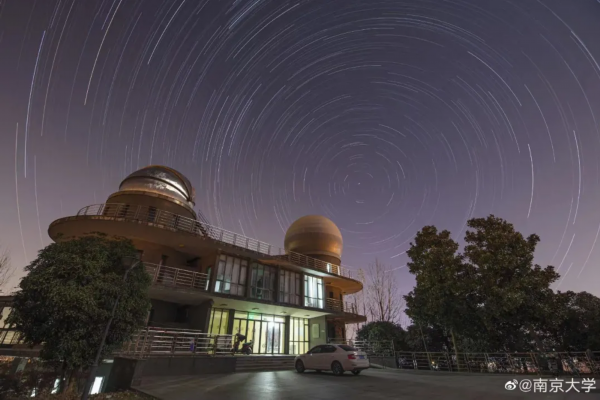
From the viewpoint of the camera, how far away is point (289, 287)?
87.4 ft

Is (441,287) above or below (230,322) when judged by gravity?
above

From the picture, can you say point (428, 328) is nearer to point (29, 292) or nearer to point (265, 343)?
point (265, 343)

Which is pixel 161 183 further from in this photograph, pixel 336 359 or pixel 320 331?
pixel 336 359

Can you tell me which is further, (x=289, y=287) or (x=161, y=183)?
(x=289, y=287)

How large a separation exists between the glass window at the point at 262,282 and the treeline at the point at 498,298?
38.4 feet

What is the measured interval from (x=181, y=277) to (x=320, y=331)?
578 inches

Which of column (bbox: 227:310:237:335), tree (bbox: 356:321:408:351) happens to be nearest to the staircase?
column (bbox: 227:310:237:335)

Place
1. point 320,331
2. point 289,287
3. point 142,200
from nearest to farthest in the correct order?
point 142,200, point 289,287, point 320,331

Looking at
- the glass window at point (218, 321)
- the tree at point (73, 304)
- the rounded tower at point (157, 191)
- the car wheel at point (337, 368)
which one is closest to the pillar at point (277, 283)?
the glass window at point (218, 321)

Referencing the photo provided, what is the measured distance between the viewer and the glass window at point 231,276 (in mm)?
22188

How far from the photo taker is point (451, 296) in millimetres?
19672

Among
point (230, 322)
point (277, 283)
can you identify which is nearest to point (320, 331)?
point (277, 283)

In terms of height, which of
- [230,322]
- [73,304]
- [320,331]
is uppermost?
[230,322]

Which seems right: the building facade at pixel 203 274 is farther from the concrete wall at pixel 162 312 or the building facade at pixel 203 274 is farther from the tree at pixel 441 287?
the tree at pixel 441 287
